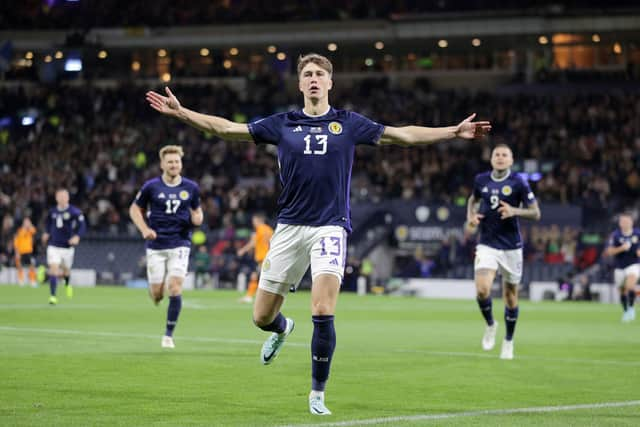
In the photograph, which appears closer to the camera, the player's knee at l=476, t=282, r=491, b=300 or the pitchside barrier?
the player's knee at l=476, t=282, r=491, b=300

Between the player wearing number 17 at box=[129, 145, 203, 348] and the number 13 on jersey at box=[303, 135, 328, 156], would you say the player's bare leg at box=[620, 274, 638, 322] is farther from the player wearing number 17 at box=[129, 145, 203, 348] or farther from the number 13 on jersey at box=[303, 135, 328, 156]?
the number 13 on jersey at box=[303, 135, 328, 156]

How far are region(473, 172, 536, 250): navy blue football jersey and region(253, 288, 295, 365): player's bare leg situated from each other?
5377 mm

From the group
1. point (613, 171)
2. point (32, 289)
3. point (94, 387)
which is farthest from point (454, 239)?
point (94, 387)

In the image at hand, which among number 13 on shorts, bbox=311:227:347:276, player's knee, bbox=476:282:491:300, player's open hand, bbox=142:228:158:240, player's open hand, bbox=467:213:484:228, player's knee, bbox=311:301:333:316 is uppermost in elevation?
player's open hand, bbox=467:213:484:228

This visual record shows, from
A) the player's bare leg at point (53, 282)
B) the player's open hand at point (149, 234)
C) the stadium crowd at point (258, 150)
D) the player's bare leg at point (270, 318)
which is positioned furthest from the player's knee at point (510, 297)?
the stadium crowd at point (258, 150)

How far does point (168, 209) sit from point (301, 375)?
498cm

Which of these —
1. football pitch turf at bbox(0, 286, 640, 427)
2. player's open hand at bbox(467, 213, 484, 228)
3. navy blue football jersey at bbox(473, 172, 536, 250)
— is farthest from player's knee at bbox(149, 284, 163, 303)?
navy blue football jersey at bbox(473, 172, 536, 250)

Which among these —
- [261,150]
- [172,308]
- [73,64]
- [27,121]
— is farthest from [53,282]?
[73,64]

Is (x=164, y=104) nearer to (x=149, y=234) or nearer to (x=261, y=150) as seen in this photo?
(x=149, y=234)

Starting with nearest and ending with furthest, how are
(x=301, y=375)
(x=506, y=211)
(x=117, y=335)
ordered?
(x=301, y=375) < (x=506, y=211) < (x=117, y=335)

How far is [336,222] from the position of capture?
396 inches

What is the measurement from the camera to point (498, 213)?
53.2 feet

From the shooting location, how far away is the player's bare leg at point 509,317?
15555mm

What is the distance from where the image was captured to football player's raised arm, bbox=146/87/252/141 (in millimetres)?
9711
